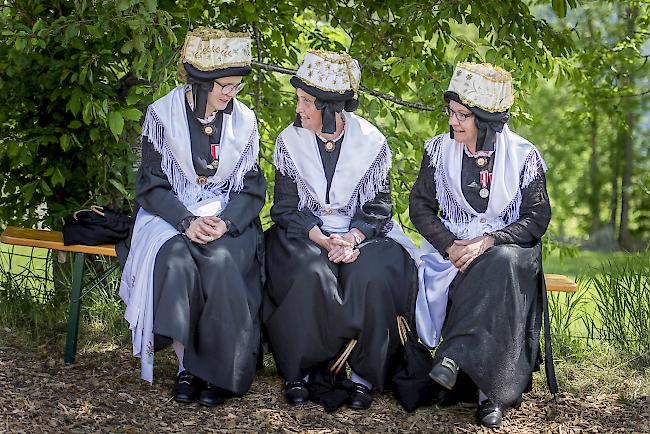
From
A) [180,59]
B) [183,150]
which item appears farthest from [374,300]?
[180,59]

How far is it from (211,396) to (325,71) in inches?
59.7

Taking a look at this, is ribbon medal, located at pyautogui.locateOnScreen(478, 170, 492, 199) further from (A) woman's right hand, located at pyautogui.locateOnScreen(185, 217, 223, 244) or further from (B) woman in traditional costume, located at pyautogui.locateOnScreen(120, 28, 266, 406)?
(A) woman's right hand, located at pyautogui.locateOnScreen(185, 217, 223, 244)

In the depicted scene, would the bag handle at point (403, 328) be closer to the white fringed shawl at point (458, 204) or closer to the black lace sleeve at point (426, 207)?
the white fringed shawl at point (458, 204)

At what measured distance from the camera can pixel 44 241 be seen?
466 centimetres

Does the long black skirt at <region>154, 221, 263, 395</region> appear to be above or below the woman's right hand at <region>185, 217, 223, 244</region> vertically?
below

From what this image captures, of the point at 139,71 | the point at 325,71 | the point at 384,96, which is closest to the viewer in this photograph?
the point at 325,71

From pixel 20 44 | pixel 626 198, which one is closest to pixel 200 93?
pixel 20 44

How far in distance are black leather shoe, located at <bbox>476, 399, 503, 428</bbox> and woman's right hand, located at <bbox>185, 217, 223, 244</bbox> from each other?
1.35 meters

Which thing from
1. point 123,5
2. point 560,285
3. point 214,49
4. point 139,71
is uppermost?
point 123,5

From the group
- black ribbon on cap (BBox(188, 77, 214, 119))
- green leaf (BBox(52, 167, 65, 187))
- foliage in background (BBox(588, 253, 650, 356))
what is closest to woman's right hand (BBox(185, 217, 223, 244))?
black ribbon on cap (BBox(188, 77, 214, 119))

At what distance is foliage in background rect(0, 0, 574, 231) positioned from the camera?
4.74 m

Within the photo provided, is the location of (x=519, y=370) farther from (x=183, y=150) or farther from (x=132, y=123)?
(x=132, y=123)

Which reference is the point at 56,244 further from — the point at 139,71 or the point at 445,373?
the point at 445,373

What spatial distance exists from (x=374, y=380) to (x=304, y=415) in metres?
0.36
